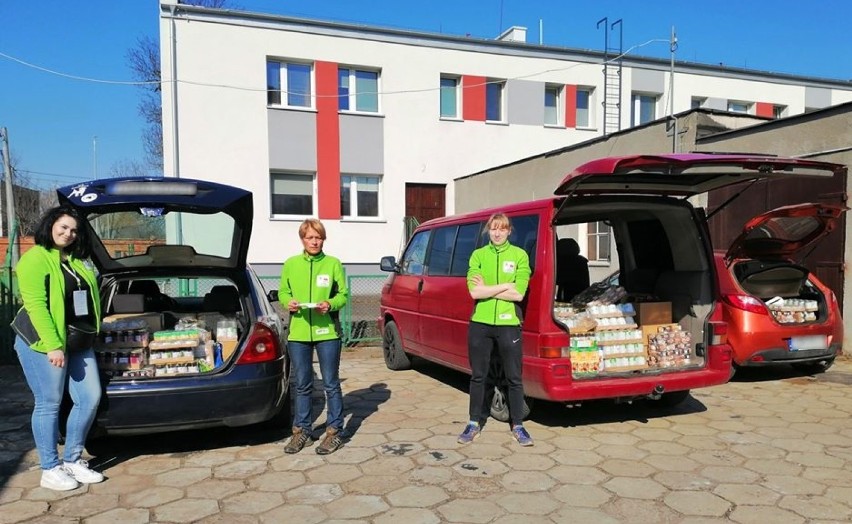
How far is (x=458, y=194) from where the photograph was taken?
17219 mm

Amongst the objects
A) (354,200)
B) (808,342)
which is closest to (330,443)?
(808,342)

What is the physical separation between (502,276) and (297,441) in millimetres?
1975

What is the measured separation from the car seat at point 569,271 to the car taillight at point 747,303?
173 cm

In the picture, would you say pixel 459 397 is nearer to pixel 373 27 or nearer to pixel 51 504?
pixel 51 504

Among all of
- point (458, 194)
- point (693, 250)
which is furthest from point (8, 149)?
point (693, 250)

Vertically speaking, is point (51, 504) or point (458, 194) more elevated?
point (458, 194)

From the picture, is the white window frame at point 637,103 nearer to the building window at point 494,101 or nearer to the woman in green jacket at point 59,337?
the building window at point 494,101

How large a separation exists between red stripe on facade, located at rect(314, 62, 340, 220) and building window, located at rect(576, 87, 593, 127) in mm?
7833

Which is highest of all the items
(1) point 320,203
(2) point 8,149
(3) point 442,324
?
(2) point 8,149

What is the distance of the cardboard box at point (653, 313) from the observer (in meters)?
5.37

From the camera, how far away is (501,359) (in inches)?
185

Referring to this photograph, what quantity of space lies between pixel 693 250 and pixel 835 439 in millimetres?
1836

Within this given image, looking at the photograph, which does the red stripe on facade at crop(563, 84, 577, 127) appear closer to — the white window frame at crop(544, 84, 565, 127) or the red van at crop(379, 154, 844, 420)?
the white window frame at crop(544, 84, 565, 127)

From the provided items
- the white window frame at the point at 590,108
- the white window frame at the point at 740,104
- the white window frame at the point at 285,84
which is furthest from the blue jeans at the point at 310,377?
the white window frame at the point at 740,104
